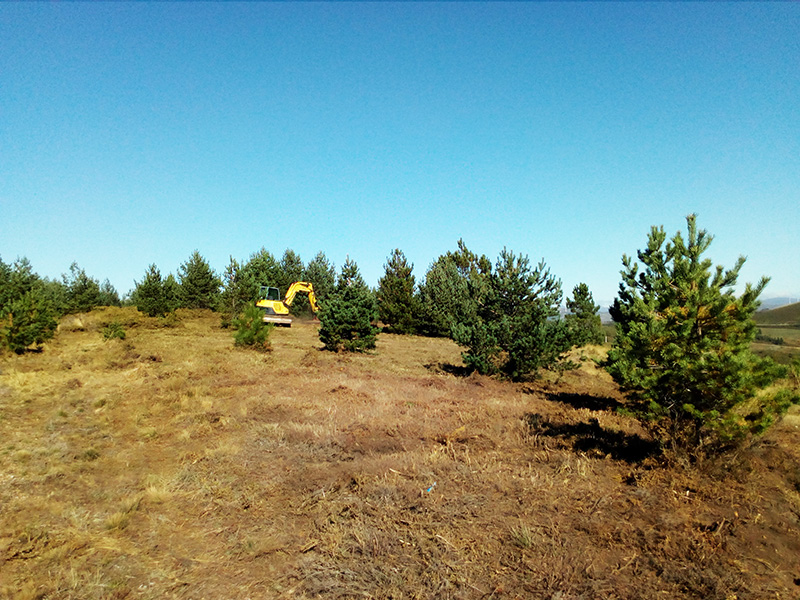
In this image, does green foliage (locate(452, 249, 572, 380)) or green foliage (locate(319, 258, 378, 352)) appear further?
green foliage (locate(319, 258, 378, 352))

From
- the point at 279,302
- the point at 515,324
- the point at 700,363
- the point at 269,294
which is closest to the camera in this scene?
the point at 700,363

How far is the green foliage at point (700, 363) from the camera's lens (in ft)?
18.7

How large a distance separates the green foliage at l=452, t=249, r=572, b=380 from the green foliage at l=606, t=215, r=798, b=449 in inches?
288

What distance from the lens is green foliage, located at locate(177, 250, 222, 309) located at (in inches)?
1606

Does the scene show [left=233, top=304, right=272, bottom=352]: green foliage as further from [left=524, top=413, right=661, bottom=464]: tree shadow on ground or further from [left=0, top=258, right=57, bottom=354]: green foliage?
[left=524, top=413, right=661, bottom=464]: tree shadow on ground

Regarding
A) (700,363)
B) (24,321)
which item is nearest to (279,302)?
(24,321)

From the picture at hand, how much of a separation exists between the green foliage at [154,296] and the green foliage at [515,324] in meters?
27.7

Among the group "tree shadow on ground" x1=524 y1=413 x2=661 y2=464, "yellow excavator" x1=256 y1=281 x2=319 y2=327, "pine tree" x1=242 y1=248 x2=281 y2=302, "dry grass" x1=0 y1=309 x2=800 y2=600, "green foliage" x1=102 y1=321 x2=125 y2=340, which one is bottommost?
"dry grass" x1=0 y1=309 x2=800 y2=600

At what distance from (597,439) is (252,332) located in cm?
1594

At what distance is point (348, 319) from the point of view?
67.5ft

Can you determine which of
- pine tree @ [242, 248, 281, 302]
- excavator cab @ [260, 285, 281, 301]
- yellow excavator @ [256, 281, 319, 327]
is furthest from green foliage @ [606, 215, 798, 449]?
pine tree @ [242, 248, 281, 302]

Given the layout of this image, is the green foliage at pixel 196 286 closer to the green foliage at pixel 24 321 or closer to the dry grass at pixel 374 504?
the green foliage at pixel 24 321

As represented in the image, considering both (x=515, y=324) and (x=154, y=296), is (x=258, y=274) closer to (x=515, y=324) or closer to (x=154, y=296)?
(x=154, y=296)

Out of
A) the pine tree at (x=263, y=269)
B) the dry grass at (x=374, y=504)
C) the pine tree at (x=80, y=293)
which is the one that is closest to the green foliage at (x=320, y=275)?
the pine tree at (x=263, y=269)
